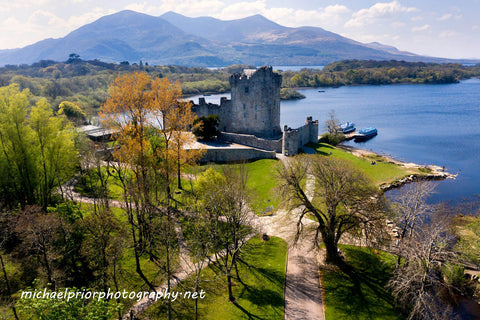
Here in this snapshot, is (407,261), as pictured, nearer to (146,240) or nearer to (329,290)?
(329,290)

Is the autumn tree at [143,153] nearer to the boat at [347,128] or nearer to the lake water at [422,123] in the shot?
the lake water at [422,123]

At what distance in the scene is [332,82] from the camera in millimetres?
189000

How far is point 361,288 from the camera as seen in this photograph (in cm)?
2244

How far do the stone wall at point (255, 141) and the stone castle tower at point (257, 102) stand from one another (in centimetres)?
442

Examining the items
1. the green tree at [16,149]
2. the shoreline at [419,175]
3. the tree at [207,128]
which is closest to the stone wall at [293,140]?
the tree at [207,128]

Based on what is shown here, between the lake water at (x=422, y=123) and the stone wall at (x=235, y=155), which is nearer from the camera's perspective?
the stone wall at (x=235, y=155)

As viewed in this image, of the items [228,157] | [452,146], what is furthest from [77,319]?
[452,146]

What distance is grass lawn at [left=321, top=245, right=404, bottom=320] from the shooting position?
20188 millimetres

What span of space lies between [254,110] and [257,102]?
5.11 feet

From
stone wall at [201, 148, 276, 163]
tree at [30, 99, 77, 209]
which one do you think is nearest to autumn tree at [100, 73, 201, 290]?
tree at [30, 99, 77, 209]

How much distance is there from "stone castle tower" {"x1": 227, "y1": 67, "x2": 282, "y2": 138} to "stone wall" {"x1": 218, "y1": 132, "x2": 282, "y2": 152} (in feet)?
14.5

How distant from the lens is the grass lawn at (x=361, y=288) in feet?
66.2

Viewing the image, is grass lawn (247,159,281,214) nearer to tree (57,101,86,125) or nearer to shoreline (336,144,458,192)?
shoreline (336,144,458,192)

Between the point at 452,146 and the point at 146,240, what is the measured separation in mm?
69128
